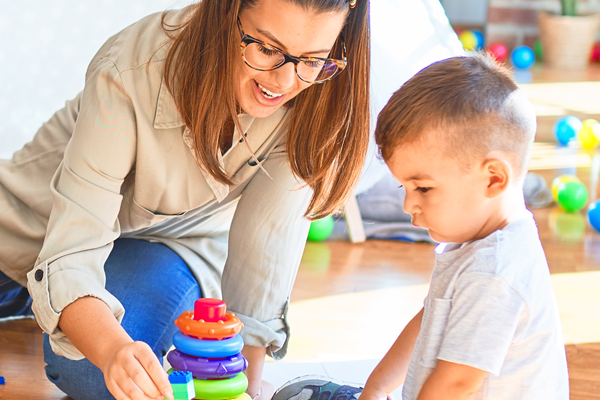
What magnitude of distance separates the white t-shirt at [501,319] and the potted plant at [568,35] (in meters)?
3.49

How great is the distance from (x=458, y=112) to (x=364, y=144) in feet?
0.91

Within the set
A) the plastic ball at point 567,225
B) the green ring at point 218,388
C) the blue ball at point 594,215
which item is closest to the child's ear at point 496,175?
the green ring at point 218,388

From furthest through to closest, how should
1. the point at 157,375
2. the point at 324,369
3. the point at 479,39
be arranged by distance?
the point at 479,39, the point at 324,369, the point at 157,375

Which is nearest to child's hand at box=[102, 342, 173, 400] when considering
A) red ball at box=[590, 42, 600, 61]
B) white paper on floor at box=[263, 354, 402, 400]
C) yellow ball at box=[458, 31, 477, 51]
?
white paper on floor at box=[263, 354, 402, 400]

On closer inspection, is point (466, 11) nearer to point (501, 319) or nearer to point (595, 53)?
point (595, 53)

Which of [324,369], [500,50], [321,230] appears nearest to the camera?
[324,369]

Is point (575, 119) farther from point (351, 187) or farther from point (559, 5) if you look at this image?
point (351, 187)

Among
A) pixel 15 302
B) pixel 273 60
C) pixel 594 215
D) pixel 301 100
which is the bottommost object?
pixel 594 215

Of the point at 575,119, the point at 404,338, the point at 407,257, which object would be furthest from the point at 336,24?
the point at 575,119

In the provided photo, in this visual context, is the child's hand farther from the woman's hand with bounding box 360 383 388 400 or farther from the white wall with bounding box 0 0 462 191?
the white wall with bounding box 0 0 462 191

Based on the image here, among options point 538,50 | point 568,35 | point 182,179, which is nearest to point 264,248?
point 182,179

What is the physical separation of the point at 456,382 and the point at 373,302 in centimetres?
86

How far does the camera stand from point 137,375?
785 millimetres

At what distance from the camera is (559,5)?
431 centimetres
